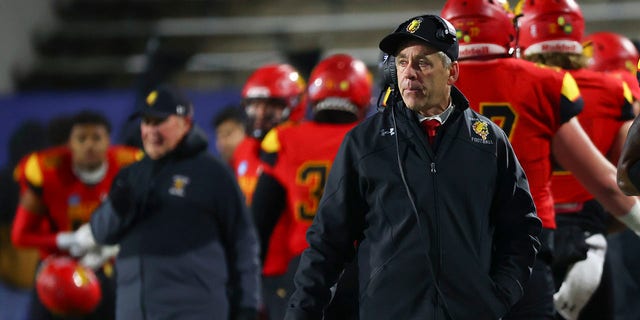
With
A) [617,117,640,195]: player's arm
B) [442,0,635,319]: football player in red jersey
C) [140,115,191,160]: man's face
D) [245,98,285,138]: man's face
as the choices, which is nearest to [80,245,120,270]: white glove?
[245,98,285,138]: man's face

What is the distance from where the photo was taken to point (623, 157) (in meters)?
3.34

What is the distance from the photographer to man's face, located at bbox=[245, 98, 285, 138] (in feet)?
25.9

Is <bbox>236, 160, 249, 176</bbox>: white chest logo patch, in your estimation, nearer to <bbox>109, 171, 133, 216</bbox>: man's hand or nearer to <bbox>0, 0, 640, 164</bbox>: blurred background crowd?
<bbox>109, 171, 133, 216</bbox>: man's hand

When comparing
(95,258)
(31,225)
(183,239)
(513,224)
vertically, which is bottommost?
(95,258)

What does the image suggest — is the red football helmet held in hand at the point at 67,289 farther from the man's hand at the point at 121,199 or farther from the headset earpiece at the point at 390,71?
the headset earpiece at the point at 390,71

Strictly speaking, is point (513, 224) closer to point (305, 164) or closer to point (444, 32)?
point (444, 32)

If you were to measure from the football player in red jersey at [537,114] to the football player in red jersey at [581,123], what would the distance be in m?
0.61

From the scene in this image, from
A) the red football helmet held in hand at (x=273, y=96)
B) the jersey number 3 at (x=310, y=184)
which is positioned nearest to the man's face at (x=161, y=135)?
the jersey number 3 at (x=310, y=184)

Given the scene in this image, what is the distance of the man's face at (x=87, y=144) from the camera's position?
26.1ft

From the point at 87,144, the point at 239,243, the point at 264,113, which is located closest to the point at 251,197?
the point at 239,243

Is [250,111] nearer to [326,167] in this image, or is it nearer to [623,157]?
[326,167]

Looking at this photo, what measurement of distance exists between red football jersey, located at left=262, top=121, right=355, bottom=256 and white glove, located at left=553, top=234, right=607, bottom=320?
1353 millimetres

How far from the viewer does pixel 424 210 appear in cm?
350

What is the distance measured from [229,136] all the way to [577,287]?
5771mm
